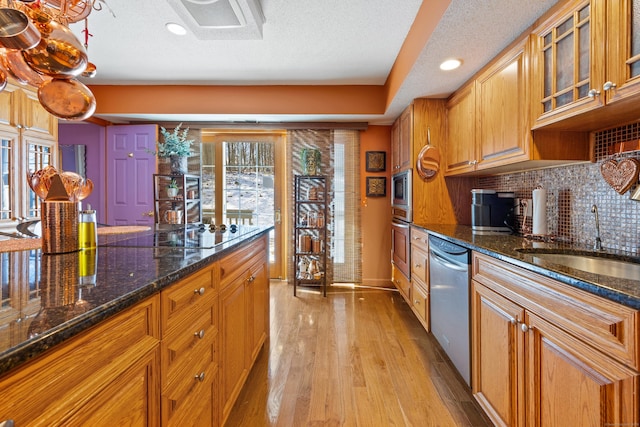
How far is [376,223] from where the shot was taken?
427 centimetres

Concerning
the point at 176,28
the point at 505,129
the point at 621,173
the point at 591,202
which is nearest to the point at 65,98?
the point at 176,28

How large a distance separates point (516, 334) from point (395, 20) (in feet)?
7.36

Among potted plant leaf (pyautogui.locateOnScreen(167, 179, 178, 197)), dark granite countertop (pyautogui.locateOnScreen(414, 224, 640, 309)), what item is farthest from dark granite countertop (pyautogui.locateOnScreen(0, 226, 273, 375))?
potted plant leaf (pyautogui.locateOnScreen(167, 179, 178, 197))

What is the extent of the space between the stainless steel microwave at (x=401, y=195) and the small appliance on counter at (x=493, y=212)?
779 millimetres

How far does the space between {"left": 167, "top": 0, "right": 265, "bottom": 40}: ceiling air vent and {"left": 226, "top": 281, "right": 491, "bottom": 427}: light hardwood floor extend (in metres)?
2.36

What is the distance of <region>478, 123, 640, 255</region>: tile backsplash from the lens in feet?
4.93

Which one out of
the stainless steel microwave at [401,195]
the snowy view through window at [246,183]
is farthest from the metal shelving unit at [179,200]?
the stainless steel microwave at [401,195]

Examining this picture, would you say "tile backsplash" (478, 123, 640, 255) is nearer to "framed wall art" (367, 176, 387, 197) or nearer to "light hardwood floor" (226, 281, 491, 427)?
"light hardwood floor" (226, 281, 491, 427)

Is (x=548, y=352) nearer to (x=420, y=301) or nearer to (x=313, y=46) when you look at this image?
(x=420, y=301)

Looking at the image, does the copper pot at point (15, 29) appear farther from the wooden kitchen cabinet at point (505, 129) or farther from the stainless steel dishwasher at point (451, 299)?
the wooden kitchen cabinet at point (505, 129)

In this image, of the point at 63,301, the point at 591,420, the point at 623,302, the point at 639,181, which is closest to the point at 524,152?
the point at 639,181

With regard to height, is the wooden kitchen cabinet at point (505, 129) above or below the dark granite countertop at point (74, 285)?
above

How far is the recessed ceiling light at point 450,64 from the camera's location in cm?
226

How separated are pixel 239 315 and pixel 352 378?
2.89 feet
